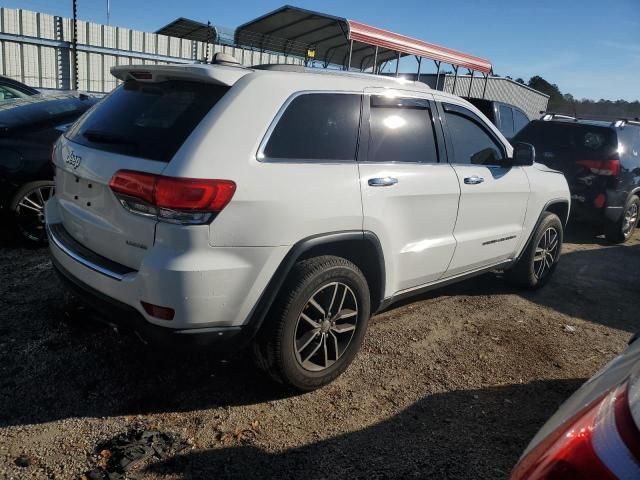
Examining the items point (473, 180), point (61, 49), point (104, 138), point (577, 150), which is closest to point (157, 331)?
point (104, 138)

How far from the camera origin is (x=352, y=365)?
3.51 meters

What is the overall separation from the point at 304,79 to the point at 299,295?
1.21m

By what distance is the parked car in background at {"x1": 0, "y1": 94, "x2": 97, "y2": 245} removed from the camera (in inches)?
186

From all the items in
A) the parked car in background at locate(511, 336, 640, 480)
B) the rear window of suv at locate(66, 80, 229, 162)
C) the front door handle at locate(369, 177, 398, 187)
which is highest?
the rear window of suv at locate(66, 80, 229, 162)

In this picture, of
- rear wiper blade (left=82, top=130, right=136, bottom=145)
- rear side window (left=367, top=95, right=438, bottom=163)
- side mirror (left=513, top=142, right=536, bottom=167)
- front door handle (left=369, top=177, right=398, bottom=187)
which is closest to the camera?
rear wiper blade (left=82, top=130, right=136, bottom=145)

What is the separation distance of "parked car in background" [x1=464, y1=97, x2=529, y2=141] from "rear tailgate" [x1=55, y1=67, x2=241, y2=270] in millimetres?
7948

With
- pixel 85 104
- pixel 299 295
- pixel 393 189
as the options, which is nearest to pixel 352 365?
pixel 299 295

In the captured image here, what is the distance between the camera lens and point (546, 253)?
5.28 meters

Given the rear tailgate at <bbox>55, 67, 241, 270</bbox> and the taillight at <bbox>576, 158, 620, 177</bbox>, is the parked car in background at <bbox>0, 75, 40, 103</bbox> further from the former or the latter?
the taillight at <bbox>576, 158, 620, 177</bbox>

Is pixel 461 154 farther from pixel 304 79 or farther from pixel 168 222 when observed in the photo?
pixel 168 222

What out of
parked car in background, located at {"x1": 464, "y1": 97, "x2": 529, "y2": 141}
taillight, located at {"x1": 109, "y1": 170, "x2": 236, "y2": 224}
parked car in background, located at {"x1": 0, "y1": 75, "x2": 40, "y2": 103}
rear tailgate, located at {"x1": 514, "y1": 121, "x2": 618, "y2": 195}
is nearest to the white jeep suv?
taillight, located at {"x1": 109, "y1": 170, "x2": 236, "y2": 224}

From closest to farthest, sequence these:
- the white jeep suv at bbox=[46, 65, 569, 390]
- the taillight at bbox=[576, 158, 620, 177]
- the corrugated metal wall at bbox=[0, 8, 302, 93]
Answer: the white jeep suv at bbox=[46, 65, 569, 390]
the taillight at bbox=[576, 158, 620, 177]
the corrugated metal wall at bbox=[0, 8, 302, 93]

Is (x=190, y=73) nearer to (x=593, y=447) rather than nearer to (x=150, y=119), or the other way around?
(x=150, y=119)

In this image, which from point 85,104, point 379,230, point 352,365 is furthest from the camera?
point 85,104
